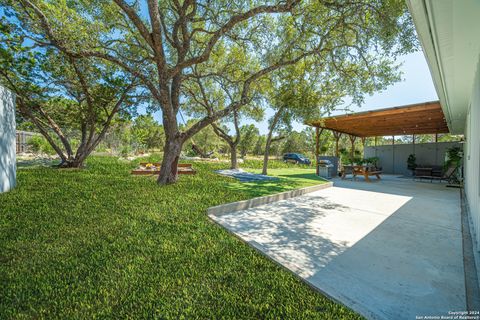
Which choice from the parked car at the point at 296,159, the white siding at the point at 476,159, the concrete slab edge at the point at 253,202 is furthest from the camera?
the parked car at the point at 296,159

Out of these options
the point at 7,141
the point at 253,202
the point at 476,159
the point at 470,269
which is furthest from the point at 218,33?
the point at 470,269

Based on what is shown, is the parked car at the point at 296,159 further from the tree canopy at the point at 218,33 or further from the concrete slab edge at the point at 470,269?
the concrete slab edge at the point at 470,269

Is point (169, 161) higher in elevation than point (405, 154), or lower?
lower

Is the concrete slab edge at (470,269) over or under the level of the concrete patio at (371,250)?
under

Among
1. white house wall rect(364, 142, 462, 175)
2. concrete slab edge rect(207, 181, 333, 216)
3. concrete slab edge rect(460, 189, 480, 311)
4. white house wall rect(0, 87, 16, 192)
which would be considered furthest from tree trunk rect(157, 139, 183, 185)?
white house wall rect(364, 142, 462, 175)

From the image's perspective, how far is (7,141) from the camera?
5.46m

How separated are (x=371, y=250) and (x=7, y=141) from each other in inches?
344

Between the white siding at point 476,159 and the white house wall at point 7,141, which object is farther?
the white house wall at point 7,141

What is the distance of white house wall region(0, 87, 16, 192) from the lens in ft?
17.1

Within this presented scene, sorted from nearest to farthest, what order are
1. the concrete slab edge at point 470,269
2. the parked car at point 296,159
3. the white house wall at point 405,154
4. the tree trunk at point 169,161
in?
the concrete slab edge at point 470,269
the tree trunk at point 169,161
the white house wall at point 405,154
the parked car at point 296,159

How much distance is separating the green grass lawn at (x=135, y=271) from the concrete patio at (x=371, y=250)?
360 millimetres

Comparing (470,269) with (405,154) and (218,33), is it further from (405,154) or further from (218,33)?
(405,154)

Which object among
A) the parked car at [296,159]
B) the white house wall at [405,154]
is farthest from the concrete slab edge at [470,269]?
the parked car at [296,159]

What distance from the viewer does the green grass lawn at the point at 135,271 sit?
5.74ft
